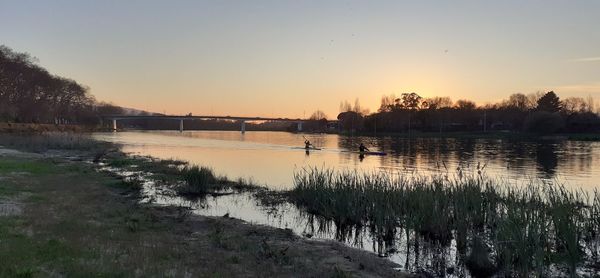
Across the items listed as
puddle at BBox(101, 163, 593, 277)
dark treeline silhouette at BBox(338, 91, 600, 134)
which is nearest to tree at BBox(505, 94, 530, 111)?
dark treeline silhouette at BBox(338, 91, 600, 134)

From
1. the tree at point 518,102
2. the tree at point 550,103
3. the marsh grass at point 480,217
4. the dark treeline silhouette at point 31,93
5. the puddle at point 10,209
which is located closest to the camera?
the marsh grass at point 480,217

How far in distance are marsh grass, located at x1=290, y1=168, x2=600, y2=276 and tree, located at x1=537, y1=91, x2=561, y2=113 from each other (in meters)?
165

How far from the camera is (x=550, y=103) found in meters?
164

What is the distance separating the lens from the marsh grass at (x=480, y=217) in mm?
12914

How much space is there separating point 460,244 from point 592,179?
94.4 ft

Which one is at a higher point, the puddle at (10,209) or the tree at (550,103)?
the tree at (550,103)

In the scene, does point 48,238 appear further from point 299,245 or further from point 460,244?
point 460,244

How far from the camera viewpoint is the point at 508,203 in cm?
1530

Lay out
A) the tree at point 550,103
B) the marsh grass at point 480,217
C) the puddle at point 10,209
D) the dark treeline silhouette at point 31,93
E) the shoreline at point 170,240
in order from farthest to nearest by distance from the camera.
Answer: the tree at point 550,103
the dark treeline silhouette at point 31,93
the puddle at point 10,209
the marsh grass at point 480,217
the shoreline at point 170,240

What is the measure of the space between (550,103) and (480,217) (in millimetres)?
168069

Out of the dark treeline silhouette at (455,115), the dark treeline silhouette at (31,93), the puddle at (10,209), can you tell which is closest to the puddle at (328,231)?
the puddle at (10,209)

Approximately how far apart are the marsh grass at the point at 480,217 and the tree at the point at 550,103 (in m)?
165

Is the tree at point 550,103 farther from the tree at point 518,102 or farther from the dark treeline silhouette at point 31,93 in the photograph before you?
the dark treeline silhouette at point 31,93

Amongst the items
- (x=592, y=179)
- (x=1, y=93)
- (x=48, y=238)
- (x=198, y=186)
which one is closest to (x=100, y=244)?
(x=48, y=238)
